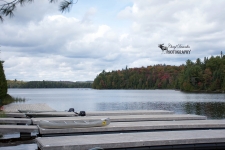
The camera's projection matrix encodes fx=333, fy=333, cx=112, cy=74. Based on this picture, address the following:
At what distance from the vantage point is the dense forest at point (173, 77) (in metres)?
92.5

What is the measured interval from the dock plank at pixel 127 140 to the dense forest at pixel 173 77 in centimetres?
8249

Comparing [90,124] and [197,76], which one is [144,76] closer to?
[197,76]

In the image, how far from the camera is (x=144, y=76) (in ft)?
450

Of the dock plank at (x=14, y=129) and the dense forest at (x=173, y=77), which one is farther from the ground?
the dense forest at (x=173, y=77)

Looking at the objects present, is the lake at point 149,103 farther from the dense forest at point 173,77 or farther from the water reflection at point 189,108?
the dense forest at point 173,77

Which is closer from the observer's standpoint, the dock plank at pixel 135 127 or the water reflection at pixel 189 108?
the dock plank at pixel 135 127

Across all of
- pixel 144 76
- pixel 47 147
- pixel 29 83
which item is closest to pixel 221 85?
pixel 144 76

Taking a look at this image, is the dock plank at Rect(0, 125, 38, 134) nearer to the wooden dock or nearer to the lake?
the wooden dock

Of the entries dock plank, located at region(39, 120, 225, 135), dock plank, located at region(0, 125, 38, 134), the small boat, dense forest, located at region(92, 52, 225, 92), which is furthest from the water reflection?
dense forest, located at region(92, 52, 225, 92)

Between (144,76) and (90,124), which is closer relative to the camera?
(90,124)

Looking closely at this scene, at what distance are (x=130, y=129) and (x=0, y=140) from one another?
399cm

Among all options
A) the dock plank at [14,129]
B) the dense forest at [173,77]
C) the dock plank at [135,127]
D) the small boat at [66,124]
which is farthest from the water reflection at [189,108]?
the dense forest at [173,77]

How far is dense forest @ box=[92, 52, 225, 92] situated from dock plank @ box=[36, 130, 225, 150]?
82.5m

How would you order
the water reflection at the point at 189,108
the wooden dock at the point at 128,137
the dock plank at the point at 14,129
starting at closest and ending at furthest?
the wooden dock at the point at 128,137 < the dock plank at the point at 14,129 < the water reflection at the point at 189,108
